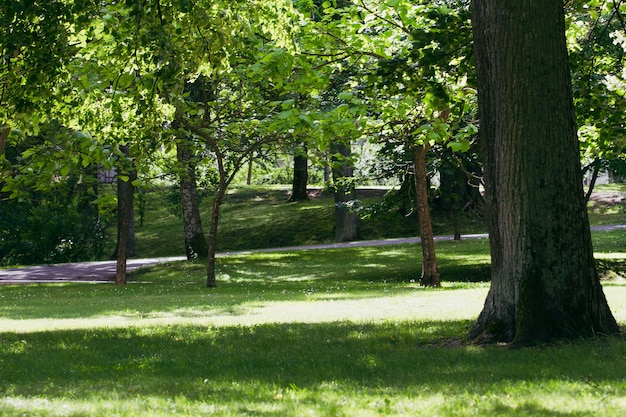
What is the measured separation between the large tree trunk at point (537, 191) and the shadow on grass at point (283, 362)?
0.47 m

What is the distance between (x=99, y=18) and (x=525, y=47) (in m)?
6.46

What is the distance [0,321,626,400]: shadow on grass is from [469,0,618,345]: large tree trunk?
0.47 meters

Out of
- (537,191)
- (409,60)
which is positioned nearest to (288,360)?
(537,191)

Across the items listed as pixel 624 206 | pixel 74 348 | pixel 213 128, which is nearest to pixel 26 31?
pixel 74 348

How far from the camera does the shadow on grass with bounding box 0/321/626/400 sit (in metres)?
7.36

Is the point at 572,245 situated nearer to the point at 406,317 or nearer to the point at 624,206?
the point at 406,317

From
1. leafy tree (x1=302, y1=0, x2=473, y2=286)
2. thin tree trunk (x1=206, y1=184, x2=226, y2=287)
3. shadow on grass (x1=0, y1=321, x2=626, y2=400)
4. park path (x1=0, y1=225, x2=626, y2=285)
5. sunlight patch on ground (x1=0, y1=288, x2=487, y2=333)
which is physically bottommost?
sunlight patch on ground (x1=0, y1=288, x2=487, y2=333)

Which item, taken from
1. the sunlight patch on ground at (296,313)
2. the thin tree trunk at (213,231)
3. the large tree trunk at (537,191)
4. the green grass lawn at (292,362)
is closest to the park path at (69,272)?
the thin tree trunk at (213,231)

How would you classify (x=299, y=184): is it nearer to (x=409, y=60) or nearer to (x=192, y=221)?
(x=192, y=221)

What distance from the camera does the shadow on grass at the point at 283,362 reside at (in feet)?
24.1

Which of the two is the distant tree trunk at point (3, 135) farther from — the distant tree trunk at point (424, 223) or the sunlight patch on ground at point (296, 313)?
the distant tree trunk at point (424, 223)

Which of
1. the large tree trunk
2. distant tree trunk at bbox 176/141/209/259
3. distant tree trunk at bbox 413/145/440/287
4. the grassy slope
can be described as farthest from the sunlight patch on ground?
the grassy slope

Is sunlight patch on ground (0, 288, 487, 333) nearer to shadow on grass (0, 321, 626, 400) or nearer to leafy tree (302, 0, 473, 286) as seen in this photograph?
shadow on grass (0, 321, 626, 400)

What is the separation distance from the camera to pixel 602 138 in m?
12.8
